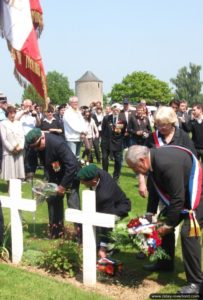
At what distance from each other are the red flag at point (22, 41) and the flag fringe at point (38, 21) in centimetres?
23

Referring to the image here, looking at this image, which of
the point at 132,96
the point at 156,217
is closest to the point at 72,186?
the point at 156,217

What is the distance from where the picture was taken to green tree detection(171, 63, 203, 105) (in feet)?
355

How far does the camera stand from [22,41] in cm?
729

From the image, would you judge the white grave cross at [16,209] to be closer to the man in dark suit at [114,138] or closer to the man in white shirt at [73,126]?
the man in white shirt at [73,126]

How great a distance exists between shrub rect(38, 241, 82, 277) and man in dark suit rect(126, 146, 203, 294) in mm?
1246

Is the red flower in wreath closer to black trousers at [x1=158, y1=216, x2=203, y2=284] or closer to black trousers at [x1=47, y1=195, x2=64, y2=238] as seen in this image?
black trousers at [x1=47, y1=195, x2=64, y2=238]

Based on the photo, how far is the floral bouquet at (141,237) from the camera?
4.71 meters

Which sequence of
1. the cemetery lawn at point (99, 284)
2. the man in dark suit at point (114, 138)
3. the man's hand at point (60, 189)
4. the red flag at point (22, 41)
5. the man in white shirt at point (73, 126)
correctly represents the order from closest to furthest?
the cemetery lawn at point (99, 284)
the man's hand at point (60, 189)
the red flag at point (22, 41)
the man in white shirt at point (73, 126)
the man in dark suit at point (114, 138)

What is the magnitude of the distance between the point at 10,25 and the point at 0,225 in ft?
10.5

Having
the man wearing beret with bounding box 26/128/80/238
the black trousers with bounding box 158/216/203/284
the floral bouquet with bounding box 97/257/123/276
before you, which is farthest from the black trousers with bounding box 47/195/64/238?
the black trousers with bounding box 158/216/203/284

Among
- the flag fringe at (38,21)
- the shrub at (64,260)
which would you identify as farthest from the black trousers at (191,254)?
the flag fringe at (38,21)

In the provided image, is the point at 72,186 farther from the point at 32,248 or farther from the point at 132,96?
the point at 132,96

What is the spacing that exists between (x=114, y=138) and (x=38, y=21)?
17.0 feet

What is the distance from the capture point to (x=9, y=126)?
10.1 meters
